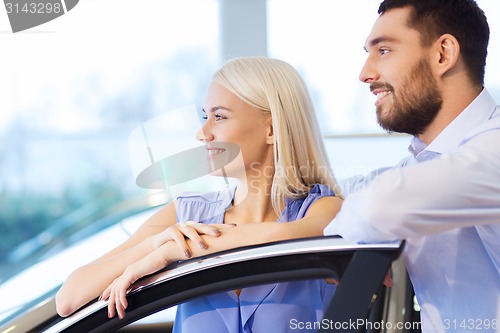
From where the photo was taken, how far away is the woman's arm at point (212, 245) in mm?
973

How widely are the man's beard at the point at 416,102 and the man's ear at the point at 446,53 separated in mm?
22

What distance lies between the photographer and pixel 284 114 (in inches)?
54.1

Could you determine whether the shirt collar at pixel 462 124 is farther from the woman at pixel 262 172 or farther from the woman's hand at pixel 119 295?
the woman's hand at pixel 119 295

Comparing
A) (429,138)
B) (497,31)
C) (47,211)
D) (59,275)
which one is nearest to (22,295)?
(59,275)

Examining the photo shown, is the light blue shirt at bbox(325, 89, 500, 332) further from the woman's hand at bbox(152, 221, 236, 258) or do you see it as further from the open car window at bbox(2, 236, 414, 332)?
the woman's hand at bbox(152, 221, 236, 258)

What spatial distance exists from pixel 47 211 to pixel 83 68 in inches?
130

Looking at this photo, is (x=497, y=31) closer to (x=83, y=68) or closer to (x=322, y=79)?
(x=322, y=79)

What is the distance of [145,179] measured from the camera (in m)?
1.50

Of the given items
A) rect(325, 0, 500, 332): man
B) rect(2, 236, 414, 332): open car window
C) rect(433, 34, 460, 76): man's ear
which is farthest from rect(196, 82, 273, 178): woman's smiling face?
rect(2, 236, 414, 332): open car window

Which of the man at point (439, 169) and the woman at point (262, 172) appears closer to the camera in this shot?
the man at point (439, 169)

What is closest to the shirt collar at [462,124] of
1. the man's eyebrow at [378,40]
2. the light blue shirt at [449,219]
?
the light blue shirt at [449,219]

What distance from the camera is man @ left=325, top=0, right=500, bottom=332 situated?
87cm

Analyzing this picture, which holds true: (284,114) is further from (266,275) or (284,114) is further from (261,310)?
(266,275)

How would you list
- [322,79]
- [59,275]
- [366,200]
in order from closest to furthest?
[366,200] < [59,275] < [322,79]
